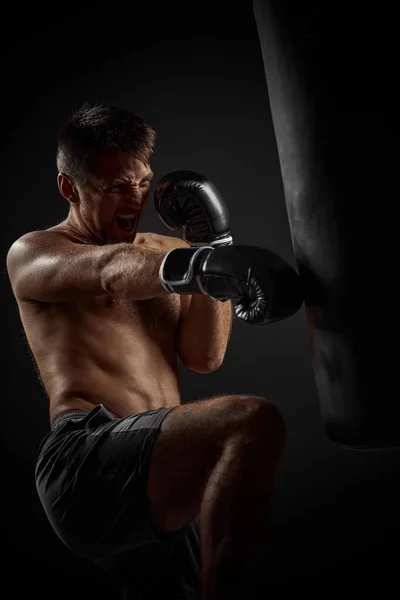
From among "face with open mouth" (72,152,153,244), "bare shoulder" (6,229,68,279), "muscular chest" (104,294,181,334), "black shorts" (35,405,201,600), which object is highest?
"face with open mouth" (72,152,153,244)

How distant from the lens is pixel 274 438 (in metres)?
1.59

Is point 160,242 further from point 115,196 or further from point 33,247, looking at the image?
point 33,247

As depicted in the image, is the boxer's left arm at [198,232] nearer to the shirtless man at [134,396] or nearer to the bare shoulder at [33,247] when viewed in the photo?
the shirtless man at [134,396]

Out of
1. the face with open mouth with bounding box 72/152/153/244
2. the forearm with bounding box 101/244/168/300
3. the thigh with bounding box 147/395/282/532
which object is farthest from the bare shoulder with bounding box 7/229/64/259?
the thigh with bounding box 147/395/282/532

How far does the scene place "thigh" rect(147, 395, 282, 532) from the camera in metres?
1.62

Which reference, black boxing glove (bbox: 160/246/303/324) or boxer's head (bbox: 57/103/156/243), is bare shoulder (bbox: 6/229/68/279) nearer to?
boxer's head (bbox: 57/103/156/243)

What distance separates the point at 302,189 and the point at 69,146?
0.76m

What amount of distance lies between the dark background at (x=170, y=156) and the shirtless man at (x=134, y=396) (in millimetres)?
964

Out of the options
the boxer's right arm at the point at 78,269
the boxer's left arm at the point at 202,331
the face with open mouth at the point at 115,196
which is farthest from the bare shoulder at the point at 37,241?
the boxer's left arm at the point at 202,331

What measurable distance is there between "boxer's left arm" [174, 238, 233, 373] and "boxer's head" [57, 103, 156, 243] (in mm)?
243

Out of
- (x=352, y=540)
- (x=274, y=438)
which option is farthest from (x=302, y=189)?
(x=352, y=540)

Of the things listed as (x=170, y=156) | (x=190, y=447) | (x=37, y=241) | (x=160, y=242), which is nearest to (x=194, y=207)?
(x=160, y=242)

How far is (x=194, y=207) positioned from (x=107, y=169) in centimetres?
25

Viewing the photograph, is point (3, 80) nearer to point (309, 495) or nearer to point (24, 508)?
point (24, 508)
